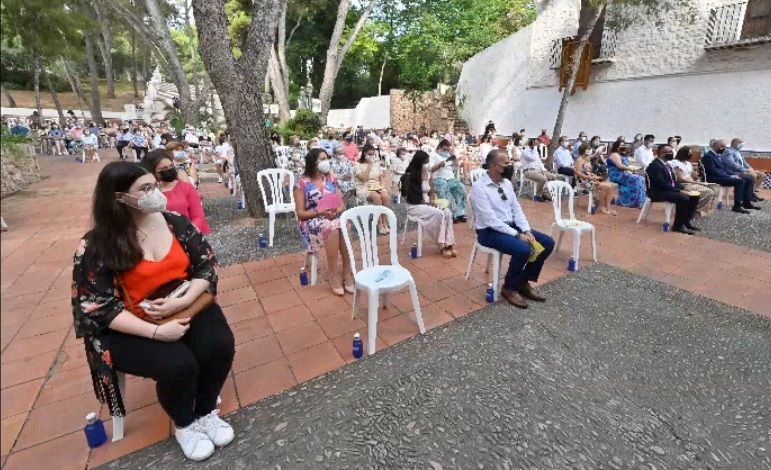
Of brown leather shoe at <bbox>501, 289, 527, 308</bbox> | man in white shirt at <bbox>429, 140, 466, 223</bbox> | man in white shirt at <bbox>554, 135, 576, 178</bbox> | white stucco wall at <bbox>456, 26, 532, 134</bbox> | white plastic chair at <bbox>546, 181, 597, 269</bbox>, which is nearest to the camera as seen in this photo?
brown leather shoe at <bbox>501, 289, 527, 308</bbox>

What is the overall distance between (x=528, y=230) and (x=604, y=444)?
1.99 metres

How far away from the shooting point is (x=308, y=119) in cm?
1341

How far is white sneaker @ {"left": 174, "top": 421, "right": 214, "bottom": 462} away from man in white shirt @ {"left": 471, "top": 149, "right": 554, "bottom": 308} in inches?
106

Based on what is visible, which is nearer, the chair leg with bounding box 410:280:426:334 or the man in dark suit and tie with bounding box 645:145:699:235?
the chair leg with bounding box 410:280:426:334

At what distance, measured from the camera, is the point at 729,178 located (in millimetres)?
7379

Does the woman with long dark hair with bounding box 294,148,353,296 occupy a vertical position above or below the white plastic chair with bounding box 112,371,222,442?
above

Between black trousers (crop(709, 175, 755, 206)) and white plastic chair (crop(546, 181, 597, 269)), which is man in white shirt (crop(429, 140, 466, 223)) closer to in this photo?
white plastic chair (crop(546, 181, 597, 269))

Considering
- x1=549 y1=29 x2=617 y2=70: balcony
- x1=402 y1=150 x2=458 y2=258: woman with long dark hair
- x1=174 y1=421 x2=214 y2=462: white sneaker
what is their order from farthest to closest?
1. x1=549 y1=29 x2=617 y2=70: balcony
2. x1=402 y1=150 x2=458 y2=258: woman with long dark hair
3. x1=174 y1=421 x2=214 y2=462: white sneaker

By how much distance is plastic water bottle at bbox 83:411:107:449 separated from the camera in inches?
87.6

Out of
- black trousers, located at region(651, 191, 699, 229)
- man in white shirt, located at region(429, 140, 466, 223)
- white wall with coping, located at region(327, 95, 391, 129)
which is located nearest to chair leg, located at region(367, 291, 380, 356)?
man in white shirt, located at region(429, 140, 466, 223)

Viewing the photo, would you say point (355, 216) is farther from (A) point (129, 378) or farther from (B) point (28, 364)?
(B) point (28, 364)

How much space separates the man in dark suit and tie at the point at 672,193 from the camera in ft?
20.0

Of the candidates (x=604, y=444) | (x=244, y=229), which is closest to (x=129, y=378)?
(x=604, y=444)

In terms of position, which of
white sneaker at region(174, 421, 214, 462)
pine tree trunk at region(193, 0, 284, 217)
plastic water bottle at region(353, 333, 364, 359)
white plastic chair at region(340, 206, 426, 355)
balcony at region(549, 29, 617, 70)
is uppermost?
balcony at region(549, 29, 617, 70)
